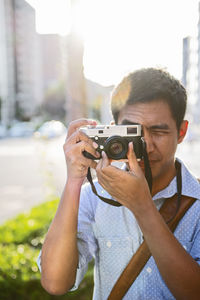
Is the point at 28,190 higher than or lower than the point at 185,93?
lower

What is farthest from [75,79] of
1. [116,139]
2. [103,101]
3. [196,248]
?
[103,101]

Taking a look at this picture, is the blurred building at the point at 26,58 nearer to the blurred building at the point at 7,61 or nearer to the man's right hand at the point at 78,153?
the blurred building at the point at 7,61

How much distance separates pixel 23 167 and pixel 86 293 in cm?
1030

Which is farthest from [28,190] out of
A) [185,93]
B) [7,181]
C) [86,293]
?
[185,93]

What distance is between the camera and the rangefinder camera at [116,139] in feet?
5.17

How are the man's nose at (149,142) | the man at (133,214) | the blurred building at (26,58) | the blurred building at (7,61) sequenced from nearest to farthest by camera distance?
1. the man at (133,214)
2. the man's nose at (149,142)
3. the blurred building at (7,61)
4. the blurred building at (26,58)

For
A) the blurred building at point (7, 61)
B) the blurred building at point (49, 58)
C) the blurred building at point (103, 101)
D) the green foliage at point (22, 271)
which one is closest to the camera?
the green foliage at point (22, 271)

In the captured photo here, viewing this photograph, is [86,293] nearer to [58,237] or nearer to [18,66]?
A: [58,237]

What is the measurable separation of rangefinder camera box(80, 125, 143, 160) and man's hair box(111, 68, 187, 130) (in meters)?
0.17

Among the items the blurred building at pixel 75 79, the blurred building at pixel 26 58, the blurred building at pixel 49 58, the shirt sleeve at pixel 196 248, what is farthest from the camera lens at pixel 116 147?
the blurred building at pixel 49 58

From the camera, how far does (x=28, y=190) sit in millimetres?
8625

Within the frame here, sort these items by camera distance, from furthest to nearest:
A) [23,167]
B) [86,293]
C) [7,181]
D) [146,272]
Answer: [23,167] < [7,181] < [86,293] < [146,272]

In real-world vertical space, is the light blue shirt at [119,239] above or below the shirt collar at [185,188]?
below

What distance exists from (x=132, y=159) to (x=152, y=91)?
427mm
